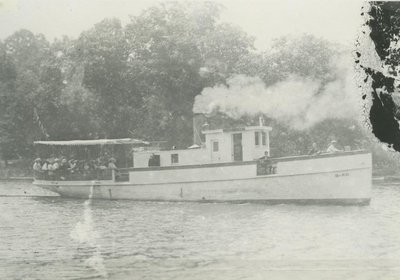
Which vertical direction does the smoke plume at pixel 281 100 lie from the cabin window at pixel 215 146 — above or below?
above

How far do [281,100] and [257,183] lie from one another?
112 inches

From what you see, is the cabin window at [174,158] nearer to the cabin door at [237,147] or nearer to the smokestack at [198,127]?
the smokestack at [198,127]

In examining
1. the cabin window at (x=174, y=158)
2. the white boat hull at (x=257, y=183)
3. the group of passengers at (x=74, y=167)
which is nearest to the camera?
the white boat hull at (x=257, y=183)

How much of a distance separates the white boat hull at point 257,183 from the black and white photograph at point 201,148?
3cm

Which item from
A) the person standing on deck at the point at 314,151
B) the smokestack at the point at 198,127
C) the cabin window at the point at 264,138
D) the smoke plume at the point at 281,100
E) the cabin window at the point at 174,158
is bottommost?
the cabin window at the point at 174,158

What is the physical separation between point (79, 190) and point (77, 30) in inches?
291

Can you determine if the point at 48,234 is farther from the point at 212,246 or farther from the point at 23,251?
the point at 212,246

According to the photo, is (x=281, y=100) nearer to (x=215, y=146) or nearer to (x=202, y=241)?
(x=215, y=146)

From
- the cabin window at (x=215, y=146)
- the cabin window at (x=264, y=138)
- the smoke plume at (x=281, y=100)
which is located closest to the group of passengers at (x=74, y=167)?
the cabin window at (x=215, y=146)

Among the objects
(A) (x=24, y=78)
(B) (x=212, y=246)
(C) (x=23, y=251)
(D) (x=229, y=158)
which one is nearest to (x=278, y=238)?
(B) (x=212, y=246)

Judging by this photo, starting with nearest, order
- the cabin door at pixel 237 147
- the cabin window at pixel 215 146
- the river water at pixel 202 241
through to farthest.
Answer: the river water at pixel 202 241, the cabin door at pixel 237 147, the cabin window at pixel 215 146

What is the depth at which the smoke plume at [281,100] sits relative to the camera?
12680 mm

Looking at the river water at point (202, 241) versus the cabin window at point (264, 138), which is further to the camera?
the cabin window at point (264, 138)

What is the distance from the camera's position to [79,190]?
14281 millimetres
